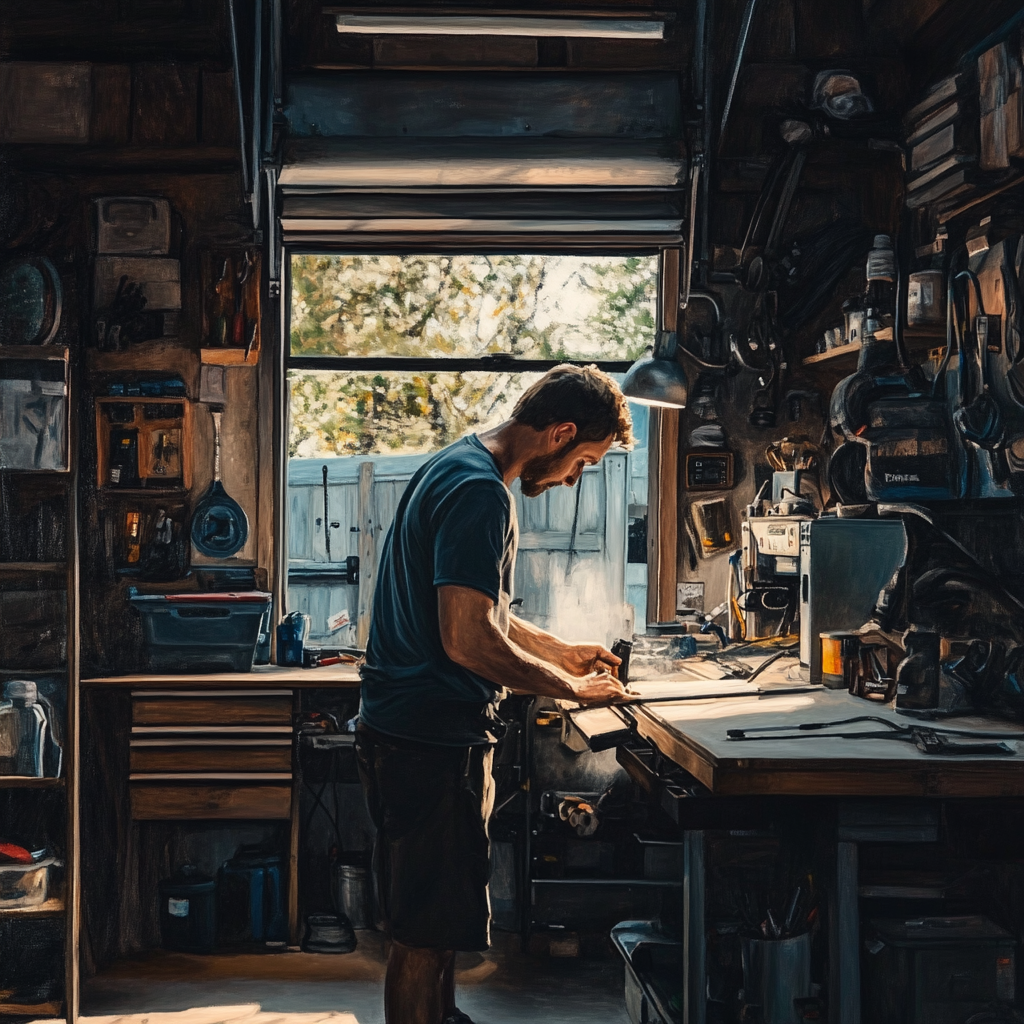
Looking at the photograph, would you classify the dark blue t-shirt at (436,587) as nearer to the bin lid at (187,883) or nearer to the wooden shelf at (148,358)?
the bin lid at (187,883)

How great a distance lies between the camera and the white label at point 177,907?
4.08 metres

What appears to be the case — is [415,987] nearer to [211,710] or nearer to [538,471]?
[538,471]

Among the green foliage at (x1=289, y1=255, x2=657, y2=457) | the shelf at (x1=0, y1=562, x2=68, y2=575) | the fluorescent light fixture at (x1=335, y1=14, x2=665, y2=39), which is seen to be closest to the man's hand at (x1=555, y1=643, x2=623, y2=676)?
the green foliage at (x1=289, y1=255, x2=657, y2=457)

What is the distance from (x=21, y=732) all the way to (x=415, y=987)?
1736mm

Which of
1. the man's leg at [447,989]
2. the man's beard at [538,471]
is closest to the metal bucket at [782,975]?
the man's leg at [447,989]

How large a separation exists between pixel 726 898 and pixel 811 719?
156 cm

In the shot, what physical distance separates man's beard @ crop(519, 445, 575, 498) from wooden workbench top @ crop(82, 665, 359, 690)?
1453mm

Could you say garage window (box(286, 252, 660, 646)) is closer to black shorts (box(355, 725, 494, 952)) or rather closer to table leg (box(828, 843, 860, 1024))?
black shorts (box(355, 725, 494, 952))

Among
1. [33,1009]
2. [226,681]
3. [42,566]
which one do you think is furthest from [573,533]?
[33,1009]

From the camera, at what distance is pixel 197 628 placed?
413cm

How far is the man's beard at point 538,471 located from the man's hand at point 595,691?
1.55ft

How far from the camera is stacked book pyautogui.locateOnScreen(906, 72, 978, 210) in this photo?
339 centimetres

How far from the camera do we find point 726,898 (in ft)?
13.4

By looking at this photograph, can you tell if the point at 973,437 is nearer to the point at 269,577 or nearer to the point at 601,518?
the point at 601,518
